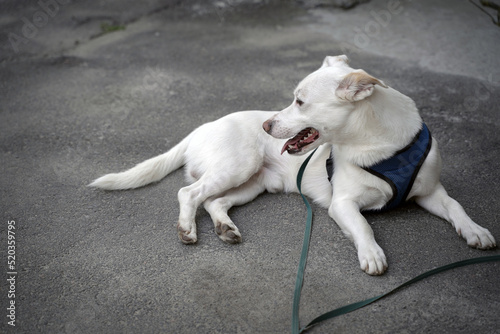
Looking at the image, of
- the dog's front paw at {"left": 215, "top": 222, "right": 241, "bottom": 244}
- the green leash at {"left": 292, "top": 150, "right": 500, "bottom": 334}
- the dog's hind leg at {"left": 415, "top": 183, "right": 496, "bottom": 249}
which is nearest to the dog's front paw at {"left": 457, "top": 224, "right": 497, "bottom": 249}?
the dog's hind leg at {"left": 415, "top": 183, "right": 496, "bottom": 249}

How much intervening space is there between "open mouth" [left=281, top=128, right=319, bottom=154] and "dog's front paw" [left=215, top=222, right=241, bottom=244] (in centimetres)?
60

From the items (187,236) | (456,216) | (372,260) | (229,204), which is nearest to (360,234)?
(372,260)

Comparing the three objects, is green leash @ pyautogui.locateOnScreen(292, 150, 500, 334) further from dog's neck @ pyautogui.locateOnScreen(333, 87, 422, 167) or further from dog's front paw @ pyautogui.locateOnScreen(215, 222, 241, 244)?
dog's neck @ pyautogui.locateOnScreen(333, 87, 422, 167)

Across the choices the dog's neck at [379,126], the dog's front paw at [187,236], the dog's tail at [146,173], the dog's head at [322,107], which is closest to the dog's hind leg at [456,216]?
the dog's neck at [379,126]

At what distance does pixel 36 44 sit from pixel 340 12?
13.4 ft

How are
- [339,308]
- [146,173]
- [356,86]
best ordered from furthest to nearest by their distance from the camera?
1. [146,173]
2. [356,86]
3. [339,308]

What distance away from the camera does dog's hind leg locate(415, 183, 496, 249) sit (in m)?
2.61

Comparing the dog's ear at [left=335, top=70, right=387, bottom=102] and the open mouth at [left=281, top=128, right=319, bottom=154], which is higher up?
the dog's ear at [left=335, top=70, right=387, bottom=102]

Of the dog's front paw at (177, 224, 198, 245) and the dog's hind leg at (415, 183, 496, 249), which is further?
the dog's front paw at (177, 224, 198, 245)

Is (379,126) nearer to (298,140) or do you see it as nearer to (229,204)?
(298,140)

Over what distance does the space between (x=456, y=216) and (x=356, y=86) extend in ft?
3.36

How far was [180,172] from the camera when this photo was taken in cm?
355

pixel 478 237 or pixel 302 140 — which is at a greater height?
pixel 302 140

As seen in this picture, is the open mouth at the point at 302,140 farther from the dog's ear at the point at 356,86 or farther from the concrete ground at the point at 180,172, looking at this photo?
the concrete ground at the point at 180,172
